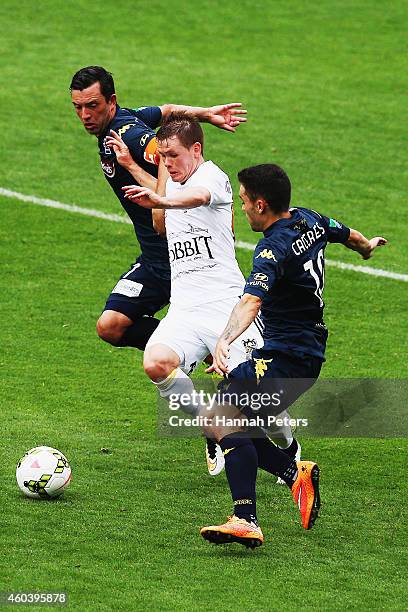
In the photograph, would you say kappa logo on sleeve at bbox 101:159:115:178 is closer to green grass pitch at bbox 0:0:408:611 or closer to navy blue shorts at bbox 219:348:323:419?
green grass pitch at bbox 0:0:408:611

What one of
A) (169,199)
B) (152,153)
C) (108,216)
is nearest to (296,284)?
(169,199)

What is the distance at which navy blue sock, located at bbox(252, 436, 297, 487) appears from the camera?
24.1 feet

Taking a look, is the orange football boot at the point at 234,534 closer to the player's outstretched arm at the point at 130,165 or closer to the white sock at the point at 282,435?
the white sock at the point at 282,435

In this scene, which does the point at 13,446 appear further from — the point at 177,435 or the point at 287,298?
the point at 287,298

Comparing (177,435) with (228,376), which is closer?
(228,376)

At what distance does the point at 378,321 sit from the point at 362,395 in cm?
185

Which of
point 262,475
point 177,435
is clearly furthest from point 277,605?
point 177,435

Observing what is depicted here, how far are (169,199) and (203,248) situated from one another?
61 cm

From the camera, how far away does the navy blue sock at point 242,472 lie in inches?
266

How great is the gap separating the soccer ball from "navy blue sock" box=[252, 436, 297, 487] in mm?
1129

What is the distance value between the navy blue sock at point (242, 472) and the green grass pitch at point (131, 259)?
233 mm

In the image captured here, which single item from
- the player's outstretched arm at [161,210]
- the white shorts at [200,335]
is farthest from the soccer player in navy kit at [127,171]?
the white shorts at [200,335]

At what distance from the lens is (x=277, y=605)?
594cm

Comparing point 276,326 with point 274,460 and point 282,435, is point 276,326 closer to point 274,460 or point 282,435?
point 274,460
